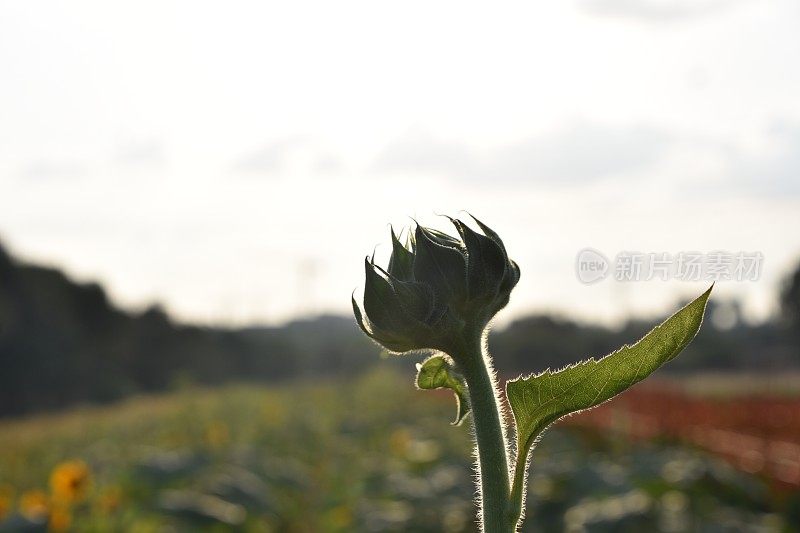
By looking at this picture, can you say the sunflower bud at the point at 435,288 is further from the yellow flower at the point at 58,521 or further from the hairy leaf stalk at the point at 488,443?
the yellow flower at the point at 58,521

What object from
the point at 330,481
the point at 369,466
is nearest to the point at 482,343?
the point at 369,466

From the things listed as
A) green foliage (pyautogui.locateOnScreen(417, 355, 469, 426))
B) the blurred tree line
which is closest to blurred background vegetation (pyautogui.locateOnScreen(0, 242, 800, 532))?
green foliage (pyautogui.locateOnScreen(417, 355, 469, 426))

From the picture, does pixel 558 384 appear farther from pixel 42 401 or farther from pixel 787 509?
pixel 42 401

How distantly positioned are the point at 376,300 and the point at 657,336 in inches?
10.3

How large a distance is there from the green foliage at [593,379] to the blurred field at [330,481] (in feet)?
13.2

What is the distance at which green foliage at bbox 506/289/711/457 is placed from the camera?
2.55ft

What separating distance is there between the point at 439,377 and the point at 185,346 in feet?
154

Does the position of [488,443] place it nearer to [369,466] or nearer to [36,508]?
[36,508]

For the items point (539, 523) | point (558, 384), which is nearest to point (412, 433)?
point (539, 523)

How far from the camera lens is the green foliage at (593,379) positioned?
776mm

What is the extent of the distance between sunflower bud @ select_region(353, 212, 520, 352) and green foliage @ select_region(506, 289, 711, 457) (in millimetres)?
88

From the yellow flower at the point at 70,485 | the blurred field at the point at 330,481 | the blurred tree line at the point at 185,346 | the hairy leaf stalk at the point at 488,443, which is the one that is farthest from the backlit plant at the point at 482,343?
the blurred tree line at the point at 185,346

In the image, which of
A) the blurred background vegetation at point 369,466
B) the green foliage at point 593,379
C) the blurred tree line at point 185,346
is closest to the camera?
the green foliage at point 593,379

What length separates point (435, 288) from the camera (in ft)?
2.88
